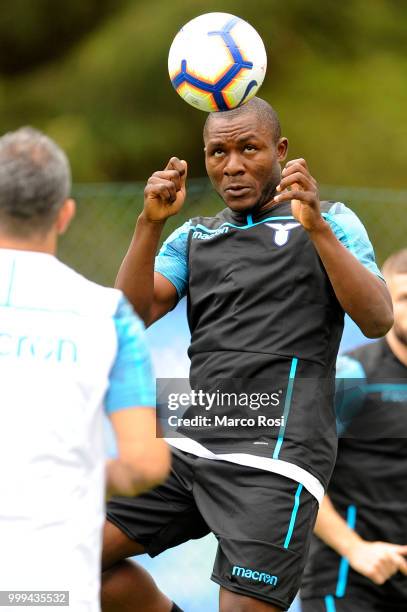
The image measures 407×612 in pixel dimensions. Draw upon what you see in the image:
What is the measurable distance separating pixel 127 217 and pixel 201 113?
6.34 metres

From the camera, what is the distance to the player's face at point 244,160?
4.88 m

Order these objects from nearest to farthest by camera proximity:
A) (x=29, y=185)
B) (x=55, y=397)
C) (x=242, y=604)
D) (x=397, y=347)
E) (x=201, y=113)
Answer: (x=55, y=397)
(x=29, y=185)
(x=242, y=604)
(x=397, y=347)
(x=201, y=113)

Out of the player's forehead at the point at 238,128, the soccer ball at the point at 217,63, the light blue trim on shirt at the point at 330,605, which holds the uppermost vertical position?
the soccer ball at the point at 217,63

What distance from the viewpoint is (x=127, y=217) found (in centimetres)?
827

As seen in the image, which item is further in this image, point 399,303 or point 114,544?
point 399,303

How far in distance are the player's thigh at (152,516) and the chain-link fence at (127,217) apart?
3440 mm

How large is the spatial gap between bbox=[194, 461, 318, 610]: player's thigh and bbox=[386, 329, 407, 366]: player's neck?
87 cm

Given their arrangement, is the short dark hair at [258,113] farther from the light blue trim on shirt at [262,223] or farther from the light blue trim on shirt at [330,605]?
the light blue trim on shirt at [330,605]

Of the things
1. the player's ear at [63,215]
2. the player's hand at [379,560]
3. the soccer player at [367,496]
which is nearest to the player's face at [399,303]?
the soccer player at [367,496]

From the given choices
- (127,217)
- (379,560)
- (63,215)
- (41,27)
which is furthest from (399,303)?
(41,27)

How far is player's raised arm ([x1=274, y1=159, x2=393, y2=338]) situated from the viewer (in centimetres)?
446

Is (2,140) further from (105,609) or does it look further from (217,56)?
(105,609)

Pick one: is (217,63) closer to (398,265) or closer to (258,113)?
(258,113)

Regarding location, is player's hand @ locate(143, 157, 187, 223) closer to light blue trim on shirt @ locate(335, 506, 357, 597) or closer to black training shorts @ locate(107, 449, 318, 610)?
black training shorts @ locate(107, 449, 318, 610)
